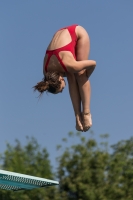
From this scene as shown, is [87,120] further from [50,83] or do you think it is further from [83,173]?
[83,173]

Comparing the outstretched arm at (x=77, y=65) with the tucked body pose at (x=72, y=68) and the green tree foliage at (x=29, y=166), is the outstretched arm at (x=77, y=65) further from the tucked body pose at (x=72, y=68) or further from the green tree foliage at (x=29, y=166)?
the green tree foliage at (x=29, y=166)

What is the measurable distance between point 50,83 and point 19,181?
7021 mm

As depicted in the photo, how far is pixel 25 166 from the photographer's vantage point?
37375mm

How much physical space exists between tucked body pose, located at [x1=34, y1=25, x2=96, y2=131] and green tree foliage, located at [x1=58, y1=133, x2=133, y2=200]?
2492 centimetres

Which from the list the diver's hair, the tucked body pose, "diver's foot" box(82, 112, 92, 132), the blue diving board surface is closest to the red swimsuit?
the tucked body pose

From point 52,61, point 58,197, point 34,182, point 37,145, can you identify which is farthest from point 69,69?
point 37,145

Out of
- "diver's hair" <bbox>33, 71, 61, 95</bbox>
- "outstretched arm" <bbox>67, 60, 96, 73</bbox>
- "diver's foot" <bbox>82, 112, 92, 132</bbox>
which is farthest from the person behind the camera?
"diver's foot" <bbox>82, 112, 92, 132</bbox>

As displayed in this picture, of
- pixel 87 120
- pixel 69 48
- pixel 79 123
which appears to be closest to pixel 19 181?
pixel 79 123

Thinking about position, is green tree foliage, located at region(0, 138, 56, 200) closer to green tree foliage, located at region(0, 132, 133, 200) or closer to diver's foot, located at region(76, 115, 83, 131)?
green tree foliage, located at region(0, 132, 133, 200)

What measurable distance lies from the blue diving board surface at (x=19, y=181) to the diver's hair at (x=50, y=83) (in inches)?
212

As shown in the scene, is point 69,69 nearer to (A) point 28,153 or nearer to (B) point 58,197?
(B) point 58,197

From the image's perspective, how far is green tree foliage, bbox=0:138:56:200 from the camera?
3506 centimetres

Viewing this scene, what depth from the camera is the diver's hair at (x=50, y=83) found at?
30.2 feet

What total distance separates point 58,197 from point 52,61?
26469 mm
